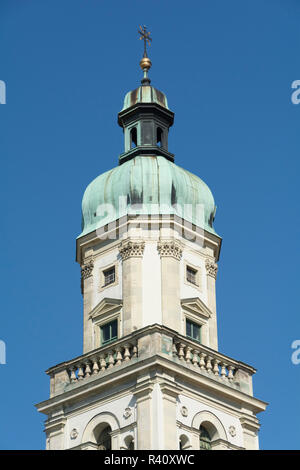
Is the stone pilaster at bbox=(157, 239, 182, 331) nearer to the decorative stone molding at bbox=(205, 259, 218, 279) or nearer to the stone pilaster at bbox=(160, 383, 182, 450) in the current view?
the decorative stone molding at bbox=(205, 259, 218, 279)

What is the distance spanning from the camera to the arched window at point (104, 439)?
4650cm

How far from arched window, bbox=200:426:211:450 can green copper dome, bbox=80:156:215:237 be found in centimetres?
769

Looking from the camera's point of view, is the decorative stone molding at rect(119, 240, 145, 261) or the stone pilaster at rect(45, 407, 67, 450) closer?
the stone pilaster at rect(45, 407, 67, 450)

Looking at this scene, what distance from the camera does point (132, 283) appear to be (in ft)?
160

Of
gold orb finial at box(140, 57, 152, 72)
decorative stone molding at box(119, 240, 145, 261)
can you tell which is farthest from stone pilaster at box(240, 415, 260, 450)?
gold orb finial at box(140, 57, 152, 72)

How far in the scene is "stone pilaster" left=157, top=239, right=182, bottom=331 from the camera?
4809cm

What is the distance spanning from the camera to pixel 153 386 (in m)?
45.3

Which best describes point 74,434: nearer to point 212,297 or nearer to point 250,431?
point 250,431

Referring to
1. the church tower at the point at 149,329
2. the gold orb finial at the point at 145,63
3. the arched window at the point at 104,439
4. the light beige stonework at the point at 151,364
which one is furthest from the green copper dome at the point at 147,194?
the arched window at the point at 104,439

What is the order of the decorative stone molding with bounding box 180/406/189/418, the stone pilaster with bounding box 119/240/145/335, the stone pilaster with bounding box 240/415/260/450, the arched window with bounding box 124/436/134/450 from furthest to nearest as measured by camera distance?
the stone pilaster with bounding box 119/240/145/335
the stone pilaster with bounding box 240/415/260/450
the decorative stone molding with bounding box 180/406/189/418
the arched window with bounding box 124/436/134/450

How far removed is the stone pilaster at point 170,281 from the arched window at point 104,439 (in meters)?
3.85

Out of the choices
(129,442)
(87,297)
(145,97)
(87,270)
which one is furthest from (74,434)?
(145,97)

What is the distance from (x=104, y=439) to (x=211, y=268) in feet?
24.9
